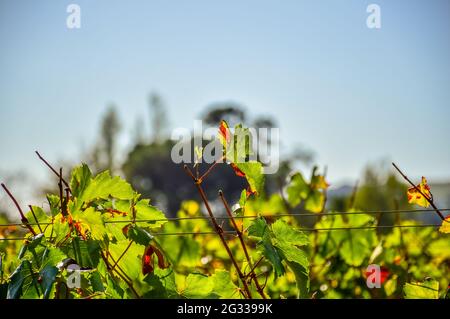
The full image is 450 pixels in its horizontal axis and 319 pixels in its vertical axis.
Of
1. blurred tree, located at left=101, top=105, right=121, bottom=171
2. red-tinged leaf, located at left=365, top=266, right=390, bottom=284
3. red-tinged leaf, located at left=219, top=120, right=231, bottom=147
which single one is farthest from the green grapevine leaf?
blurred tree, located at left=101, top=105, right=121, bottom=171

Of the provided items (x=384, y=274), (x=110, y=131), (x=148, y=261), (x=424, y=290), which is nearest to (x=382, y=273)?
(x=384, y=274)

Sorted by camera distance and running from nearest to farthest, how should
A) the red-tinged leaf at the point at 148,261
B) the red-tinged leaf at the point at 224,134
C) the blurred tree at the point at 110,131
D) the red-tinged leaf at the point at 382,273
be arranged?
the red-tinged leaf at the point at 224,134 → the red-tinged leaf at the point at 148,261 → the red-tinged leaf at the point at 382,273 → the blurred tree at the point at 110,131

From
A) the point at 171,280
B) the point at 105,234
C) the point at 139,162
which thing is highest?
the point at 105,234

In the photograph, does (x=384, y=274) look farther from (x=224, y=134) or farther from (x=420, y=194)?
(x=224, y=134)

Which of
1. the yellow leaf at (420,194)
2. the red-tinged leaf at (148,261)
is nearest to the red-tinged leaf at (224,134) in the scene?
the red-tinged leaf at (148,261)

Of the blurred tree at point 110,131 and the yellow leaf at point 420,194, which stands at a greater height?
the yellow leaf at point 420,194

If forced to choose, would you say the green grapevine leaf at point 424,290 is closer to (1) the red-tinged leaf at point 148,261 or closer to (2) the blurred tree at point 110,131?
(1) the red-tinged leaf at point 148,261

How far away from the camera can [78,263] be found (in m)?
1.25

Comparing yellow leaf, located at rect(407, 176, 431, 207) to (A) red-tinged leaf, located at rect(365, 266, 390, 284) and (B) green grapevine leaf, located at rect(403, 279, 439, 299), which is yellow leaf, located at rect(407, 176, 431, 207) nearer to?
(B) green grapevine leaf, located at rect(403, 279, 439, 299)

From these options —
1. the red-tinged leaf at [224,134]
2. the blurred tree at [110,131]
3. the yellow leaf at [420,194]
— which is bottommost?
the blurred tree at [110,131]
